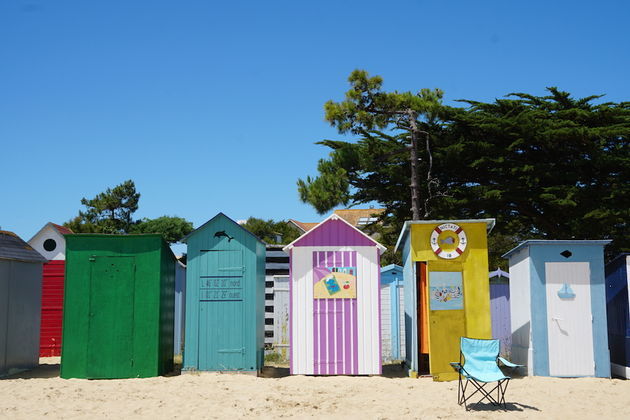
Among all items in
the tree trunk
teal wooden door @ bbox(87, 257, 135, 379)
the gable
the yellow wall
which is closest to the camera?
the yellow wall

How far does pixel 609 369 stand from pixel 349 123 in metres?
10.9

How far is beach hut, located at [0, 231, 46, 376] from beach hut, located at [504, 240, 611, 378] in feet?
31.0

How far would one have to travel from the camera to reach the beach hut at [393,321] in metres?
14.1

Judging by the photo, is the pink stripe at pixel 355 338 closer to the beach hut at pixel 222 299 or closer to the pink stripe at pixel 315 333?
the pink stripe at pixel 315 333

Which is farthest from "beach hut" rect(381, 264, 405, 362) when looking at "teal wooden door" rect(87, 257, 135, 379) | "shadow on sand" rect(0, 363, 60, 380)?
Result: "shadow on sand" rect(0, 363, 60, 380)

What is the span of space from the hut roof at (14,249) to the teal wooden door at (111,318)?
1.86 meters

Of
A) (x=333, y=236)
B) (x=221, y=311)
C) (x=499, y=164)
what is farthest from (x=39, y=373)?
(x=499, y=164)

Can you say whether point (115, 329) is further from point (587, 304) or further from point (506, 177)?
point (506, 177)

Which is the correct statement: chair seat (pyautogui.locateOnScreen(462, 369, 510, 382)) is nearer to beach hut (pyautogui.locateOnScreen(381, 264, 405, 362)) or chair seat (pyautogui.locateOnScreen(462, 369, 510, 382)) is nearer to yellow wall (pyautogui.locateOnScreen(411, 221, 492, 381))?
yellow wall (pyautogui.locateOnScreen(411, 221, 492, 381))

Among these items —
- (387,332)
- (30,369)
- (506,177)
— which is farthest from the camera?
(506,177)

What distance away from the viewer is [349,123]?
19.3 metres

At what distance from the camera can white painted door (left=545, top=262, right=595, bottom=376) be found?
1074cm

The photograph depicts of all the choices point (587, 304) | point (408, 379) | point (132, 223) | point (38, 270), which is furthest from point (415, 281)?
point (132, 223)

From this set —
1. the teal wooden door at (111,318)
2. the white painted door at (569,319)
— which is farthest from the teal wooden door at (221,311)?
the white painted door at (569,319)
